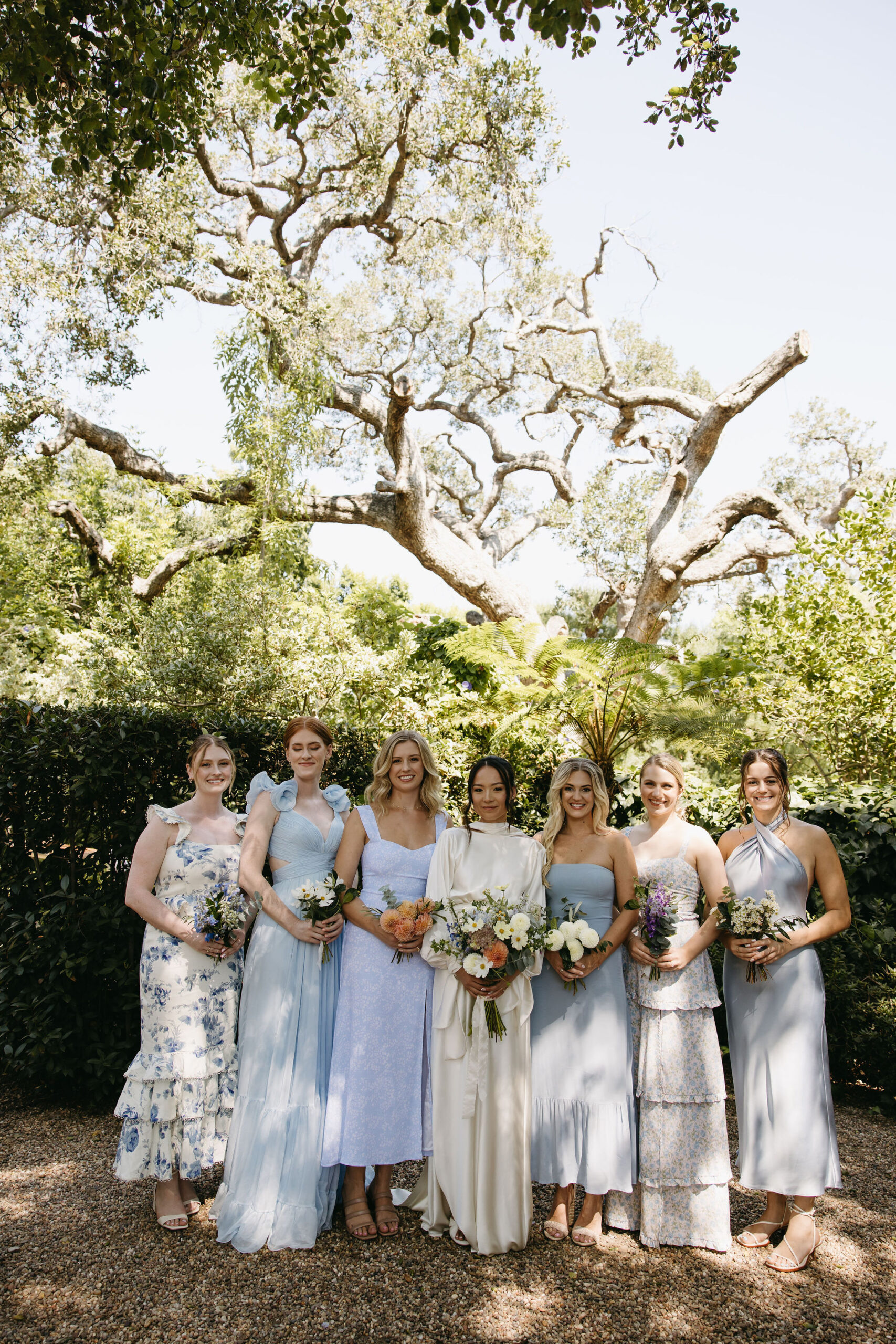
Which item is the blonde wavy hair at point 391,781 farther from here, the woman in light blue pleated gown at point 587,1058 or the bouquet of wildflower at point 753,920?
the bouquet of wildflower at point 753,920

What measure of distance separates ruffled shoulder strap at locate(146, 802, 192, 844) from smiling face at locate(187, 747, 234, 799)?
0.16 metres

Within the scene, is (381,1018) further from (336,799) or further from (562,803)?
(562,803)

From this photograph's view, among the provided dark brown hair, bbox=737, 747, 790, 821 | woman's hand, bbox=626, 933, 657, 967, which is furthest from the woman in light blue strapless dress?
dark brown hair, bbox=737, 747, 790, 821

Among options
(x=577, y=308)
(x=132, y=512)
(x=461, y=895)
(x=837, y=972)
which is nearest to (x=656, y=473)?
(x=577, y=308)

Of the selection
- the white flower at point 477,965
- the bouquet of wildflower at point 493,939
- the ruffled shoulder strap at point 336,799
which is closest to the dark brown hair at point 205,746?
the ruffled shoulder strap at point 336,799

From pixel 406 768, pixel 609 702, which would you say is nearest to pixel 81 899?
pixel 406 768

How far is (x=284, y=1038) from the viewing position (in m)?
3.61

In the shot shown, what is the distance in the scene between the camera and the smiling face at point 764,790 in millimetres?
3811

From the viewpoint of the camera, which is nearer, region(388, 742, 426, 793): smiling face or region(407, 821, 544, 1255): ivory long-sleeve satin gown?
region(407, 821, 544, 1255): ivory long-sleeve satin gown

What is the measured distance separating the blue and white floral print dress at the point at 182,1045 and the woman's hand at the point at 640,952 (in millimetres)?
1768

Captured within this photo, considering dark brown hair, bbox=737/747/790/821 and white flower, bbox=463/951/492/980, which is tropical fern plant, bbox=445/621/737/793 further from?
white flower, bbox=463/951/492/980

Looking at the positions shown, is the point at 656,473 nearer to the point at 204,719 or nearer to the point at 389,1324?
the point at 204,719

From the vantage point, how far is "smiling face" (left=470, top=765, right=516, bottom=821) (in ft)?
12.2

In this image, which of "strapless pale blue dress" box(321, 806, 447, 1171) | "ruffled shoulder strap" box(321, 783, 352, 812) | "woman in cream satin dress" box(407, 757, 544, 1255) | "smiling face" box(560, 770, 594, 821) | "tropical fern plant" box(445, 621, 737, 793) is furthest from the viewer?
"tropical fern plant" box(445, 621, 737, 793)
